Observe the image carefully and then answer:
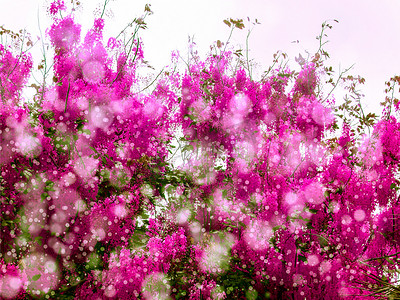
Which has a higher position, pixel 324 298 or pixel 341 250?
pixel 341 250

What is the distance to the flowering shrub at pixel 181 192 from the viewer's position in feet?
13.2

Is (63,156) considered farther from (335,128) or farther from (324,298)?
(335,128)

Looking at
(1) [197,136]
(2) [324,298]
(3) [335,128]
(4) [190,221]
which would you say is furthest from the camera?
(3) [335,128]

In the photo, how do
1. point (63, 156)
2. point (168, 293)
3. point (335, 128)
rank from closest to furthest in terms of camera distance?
point (168, 293), point (63, 156), point (335, 128)

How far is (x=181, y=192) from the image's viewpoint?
5.65 meters

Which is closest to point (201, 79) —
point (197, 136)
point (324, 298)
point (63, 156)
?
point (197, 136)

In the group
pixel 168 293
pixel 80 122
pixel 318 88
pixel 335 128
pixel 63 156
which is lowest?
pixel 168 293

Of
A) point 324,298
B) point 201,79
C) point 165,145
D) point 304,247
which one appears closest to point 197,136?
point 165,145

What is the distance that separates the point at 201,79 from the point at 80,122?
2357 millimetres

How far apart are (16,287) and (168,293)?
1627 millimetres

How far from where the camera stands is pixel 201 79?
6188 millimetres

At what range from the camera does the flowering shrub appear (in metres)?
4.03

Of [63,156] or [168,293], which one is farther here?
[63,156]

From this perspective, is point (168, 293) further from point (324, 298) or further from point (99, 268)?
point (324, 298)
